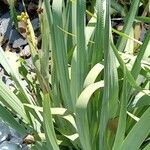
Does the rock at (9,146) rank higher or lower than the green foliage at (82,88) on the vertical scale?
lower

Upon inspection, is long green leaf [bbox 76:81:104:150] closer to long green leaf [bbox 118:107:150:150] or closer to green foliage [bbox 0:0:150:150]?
green foliage [bbox 0:0:150:150]

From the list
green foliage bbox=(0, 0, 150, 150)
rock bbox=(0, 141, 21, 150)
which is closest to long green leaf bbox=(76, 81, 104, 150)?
green foliage bbox=(0, 0, 150, 150)

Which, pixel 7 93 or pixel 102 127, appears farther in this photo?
pixel 7 93

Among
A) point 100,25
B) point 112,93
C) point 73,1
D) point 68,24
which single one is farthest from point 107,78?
point 68,24

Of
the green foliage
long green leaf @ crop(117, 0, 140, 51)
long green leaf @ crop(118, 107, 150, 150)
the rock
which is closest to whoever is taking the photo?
long green leaf @ crop(118, 107, 150, 150)

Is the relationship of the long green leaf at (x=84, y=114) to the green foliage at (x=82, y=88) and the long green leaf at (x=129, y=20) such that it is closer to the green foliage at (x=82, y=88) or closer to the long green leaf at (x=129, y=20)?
the green foliage at (x=82, y=88)

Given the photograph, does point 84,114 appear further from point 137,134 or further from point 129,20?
point 129,20

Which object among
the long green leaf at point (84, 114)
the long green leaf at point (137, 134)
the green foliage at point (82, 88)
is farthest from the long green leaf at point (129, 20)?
the long green leaf at point (137, 134)

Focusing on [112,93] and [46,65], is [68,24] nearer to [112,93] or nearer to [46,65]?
[46,65]
